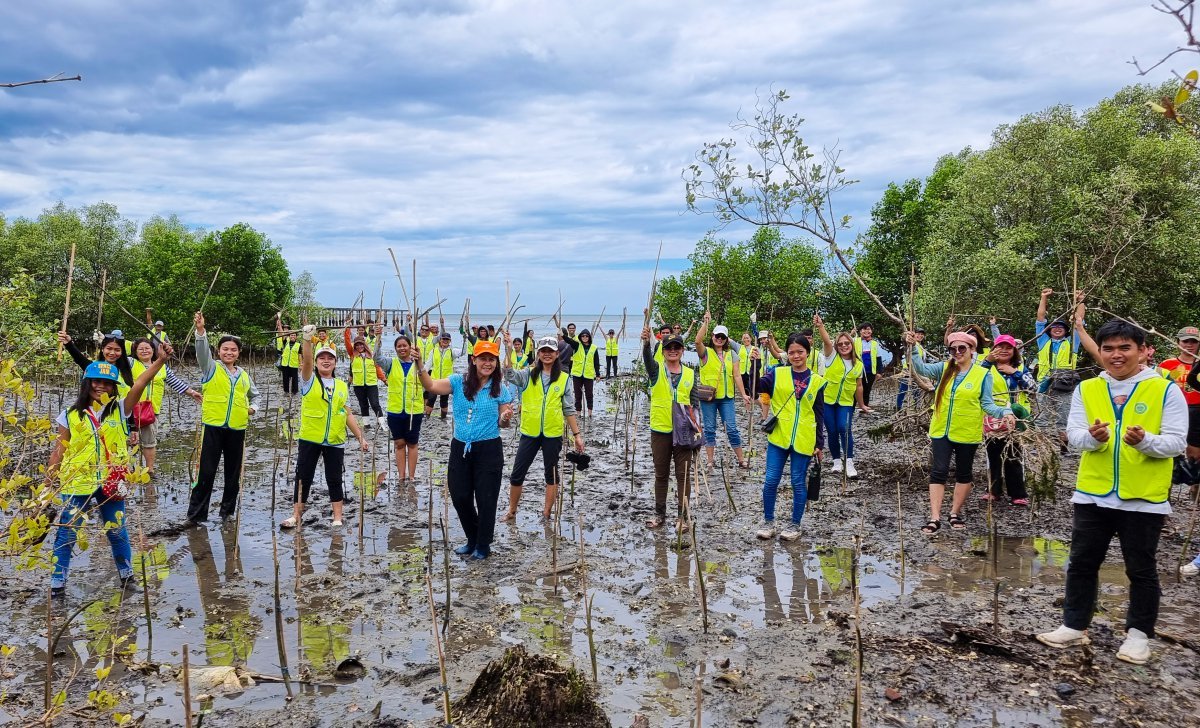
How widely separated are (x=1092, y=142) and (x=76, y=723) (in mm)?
22175

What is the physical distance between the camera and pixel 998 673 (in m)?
4.57

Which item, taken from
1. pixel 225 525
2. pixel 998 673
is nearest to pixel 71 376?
pixel 225 525

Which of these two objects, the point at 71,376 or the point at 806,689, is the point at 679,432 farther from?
the point at 71,376

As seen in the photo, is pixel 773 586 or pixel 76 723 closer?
pixel 76 723

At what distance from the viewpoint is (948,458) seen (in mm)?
7594

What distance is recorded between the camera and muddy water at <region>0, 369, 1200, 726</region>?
436cm

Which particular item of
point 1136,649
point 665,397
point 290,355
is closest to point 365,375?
point 290,355

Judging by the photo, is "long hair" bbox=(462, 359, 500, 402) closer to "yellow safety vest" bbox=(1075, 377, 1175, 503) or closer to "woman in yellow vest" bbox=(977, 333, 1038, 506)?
"yellow safety vest" bbox=(1075, 377, 1175, 503)

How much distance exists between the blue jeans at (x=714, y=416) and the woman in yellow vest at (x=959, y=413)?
12.1ft

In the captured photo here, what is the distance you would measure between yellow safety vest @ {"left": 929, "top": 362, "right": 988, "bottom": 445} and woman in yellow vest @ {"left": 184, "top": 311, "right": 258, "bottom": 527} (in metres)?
7.46

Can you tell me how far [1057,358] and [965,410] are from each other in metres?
6.98

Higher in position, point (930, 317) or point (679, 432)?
point (930, 317)

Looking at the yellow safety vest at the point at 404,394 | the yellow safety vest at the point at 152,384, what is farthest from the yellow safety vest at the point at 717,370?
the yellow safety vest at the point at 152,384

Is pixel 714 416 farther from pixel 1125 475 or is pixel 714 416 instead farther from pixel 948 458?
pixel 1125 475
